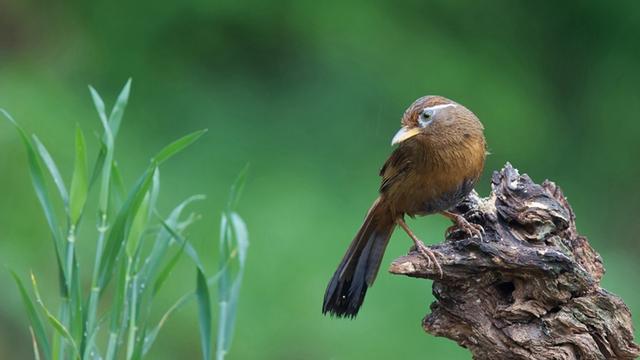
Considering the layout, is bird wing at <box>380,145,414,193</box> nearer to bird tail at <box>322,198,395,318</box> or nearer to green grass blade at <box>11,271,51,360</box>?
bird tail at <box>322,198,395,318</box>

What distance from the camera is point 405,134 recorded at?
3.00 m

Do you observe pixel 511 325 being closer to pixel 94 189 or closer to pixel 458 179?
pixel 458 179

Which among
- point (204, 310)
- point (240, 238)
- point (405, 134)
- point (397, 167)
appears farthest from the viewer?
point (397, 167)

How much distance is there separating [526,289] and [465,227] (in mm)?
217

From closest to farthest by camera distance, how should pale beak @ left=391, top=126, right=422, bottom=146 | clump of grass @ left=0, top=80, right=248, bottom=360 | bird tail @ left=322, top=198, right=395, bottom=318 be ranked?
clump of grass @ left=0, top=80, right=248, bottom=360 → pale beak @ left=391, top=126, right=422, bottom=146 → bird tail @ left=322, top=198, right=395, bottom=318

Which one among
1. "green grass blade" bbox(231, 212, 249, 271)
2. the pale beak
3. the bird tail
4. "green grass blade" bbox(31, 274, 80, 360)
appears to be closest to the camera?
"green grass blade" bbox(31, 274, 80, 360)

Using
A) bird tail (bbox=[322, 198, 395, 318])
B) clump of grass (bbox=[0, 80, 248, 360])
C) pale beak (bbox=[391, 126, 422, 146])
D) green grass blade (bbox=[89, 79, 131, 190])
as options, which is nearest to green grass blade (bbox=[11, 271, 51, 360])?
clump of grass (bbox=[0, 80, 248, 360])

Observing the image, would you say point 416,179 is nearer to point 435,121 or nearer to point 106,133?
point 435,121

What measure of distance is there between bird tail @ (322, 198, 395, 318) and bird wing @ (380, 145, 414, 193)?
0.06m

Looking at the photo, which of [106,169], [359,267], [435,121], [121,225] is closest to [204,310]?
[121,225]

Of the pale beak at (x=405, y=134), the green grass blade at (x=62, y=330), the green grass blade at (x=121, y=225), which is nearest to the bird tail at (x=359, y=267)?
the pale beak at (x=405, y=134)

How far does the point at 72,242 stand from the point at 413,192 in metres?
0.89

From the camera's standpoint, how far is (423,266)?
2652mm

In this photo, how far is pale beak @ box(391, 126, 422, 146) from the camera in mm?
2969
